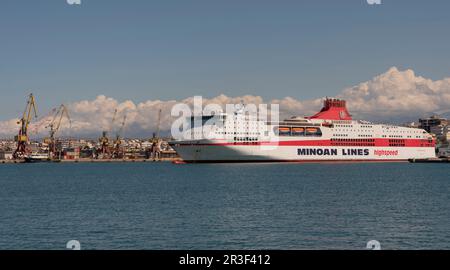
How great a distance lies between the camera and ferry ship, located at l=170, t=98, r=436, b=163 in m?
103

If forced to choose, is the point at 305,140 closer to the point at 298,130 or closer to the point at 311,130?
the point at 298,130

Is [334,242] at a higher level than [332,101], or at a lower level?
lower

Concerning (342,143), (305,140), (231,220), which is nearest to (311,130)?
(305,140)

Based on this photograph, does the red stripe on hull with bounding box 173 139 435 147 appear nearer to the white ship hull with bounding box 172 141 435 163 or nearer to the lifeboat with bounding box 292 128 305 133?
the white ship hull with bounding box 172 141 435 163

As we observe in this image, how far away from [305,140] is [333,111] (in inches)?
828

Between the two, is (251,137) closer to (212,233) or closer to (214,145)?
(214,145)

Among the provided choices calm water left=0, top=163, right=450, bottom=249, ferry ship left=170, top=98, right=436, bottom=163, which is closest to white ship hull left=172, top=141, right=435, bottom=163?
ferry ship left=170, top=98, right=436, bottom=163

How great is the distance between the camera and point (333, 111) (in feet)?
433

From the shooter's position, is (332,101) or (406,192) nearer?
(406,192)
